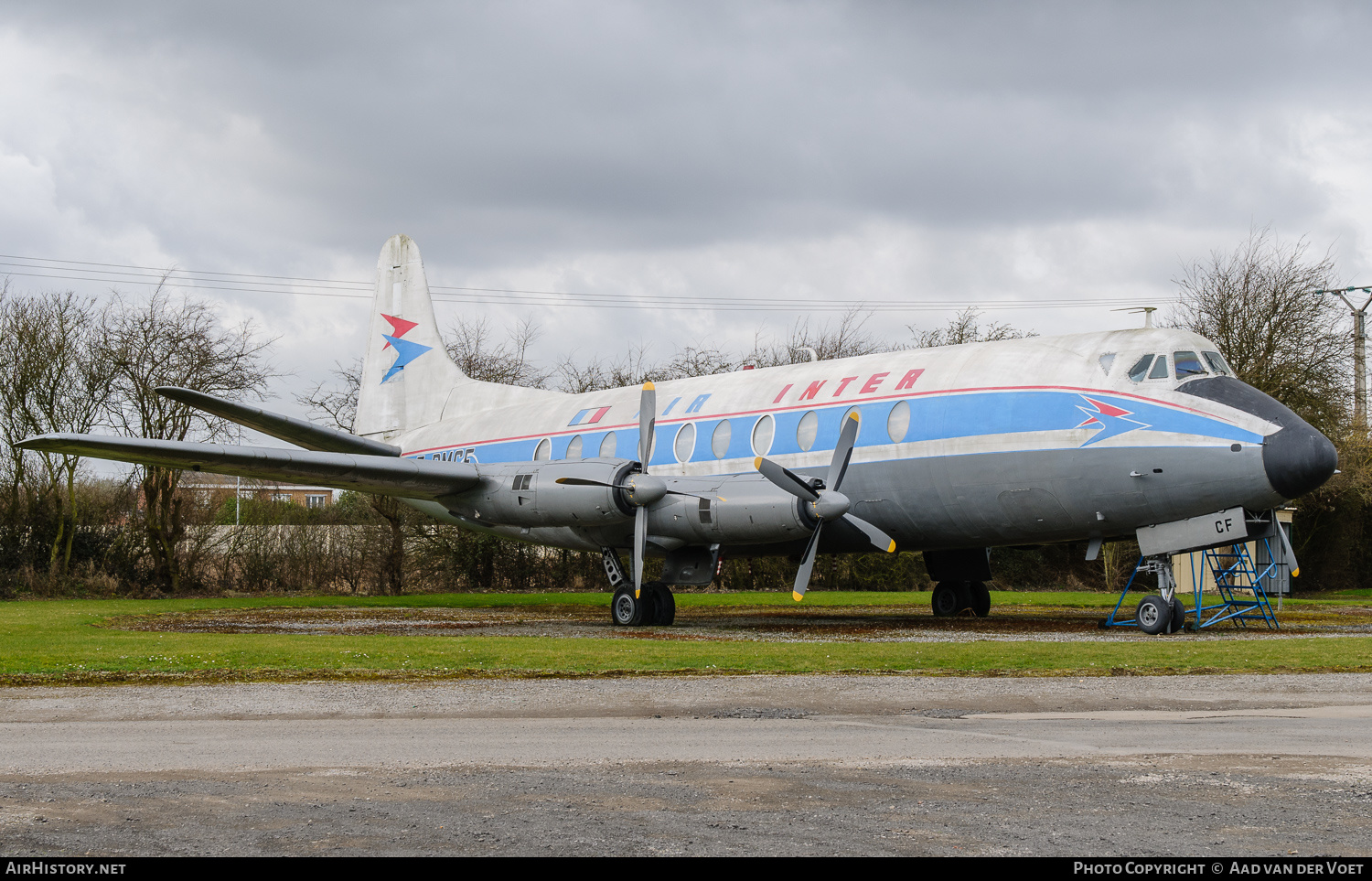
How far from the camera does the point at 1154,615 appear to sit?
16.8 m

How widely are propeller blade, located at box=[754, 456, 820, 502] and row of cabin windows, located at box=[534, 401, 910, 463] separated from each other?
1534 millimetres

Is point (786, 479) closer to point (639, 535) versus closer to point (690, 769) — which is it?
point (639, 535)

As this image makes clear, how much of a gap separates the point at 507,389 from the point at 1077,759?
21.1m

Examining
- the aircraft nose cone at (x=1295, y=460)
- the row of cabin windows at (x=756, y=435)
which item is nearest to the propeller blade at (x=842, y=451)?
the row of cabin windows at (x=756, y=435)

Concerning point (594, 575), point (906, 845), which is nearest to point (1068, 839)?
point (906, 845)

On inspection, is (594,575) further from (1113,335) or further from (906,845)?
(906,845)

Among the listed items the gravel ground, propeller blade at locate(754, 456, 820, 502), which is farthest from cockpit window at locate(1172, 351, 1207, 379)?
propeller blade at locate(754, 456, 820, 502)

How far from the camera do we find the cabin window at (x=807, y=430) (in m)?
19.2

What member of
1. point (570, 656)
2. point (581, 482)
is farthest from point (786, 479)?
point (570, 656)

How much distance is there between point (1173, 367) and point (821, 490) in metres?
5.32

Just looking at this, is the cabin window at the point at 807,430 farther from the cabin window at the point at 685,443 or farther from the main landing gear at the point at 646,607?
the main landing gear at the point at 646,607

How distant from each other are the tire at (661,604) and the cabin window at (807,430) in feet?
11.1

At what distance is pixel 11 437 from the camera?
1337 inches
